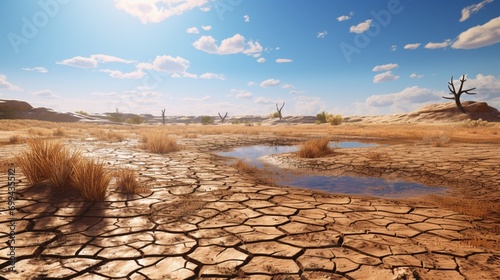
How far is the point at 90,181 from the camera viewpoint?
10.5 ft

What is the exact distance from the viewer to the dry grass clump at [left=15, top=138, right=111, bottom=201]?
10.5ft

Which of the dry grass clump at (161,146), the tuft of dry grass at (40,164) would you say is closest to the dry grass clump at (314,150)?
the dry grass clump at (161,146)

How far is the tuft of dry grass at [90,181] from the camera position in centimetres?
316

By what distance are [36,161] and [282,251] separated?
3.59 m

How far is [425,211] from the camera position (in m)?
3.08

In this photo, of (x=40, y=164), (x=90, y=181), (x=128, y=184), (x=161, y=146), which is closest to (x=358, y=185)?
(x=128, y=184)

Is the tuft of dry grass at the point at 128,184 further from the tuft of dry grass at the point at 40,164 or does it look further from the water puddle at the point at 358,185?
the water puddle at the point at 358,185

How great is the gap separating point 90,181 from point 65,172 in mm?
534

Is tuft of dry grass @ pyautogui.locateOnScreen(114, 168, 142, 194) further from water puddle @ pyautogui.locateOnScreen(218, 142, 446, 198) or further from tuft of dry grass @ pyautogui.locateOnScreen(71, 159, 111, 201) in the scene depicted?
water puddle @ pyautogui.locateOnScreen(218, 142, 446, 198)

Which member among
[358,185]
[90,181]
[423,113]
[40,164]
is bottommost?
[358,185]

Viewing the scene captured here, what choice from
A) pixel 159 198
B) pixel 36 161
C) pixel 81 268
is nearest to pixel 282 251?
pixel 81 268

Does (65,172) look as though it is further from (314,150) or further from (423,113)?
(423,113)

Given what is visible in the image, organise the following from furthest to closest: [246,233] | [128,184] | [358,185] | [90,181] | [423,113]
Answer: [423,113] < [358,185] < [128,184] < [90,181] < [246,233]

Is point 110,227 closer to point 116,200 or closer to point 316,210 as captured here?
point 116,200
